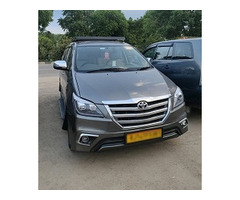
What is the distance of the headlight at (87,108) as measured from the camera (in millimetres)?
2627

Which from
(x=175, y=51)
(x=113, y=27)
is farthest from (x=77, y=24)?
(x=175, y=51)

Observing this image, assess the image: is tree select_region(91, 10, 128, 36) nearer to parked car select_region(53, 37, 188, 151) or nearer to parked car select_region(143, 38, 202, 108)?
parked car select_region(143, 38, 202, 108)

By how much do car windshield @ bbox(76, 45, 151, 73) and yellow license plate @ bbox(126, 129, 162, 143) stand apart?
1.22m

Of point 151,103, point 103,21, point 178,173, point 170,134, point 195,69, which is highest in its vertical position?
point 103,21

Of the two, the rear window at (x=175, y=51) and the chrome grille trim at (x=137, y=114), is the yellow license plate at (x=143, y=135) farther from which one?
the rear window at (x=175, y=51)

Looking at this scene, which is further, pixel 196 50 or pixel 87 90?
pixel 196 50

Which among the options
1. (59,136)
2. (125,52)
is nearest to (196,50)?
(125,52)

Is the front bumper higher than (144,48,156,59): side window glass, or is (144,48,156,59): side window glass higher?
(144,48,156,59): side window glass

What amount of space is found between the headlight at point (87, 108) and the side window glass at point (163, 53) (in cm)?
292

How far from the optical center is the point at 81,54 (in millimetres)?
3781

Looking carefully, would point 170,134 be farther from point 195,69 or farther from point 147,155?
point 195,69

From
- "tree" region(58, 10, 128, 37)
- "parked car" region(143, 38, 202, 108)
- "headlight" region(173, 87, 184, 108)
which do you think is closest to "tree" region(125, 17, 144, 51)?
"tree" region(58, 10, 128, 37)

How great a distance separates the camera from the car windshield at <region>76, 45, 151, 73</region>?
3537mm

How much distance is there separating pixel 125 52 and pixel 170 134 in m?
1.86
